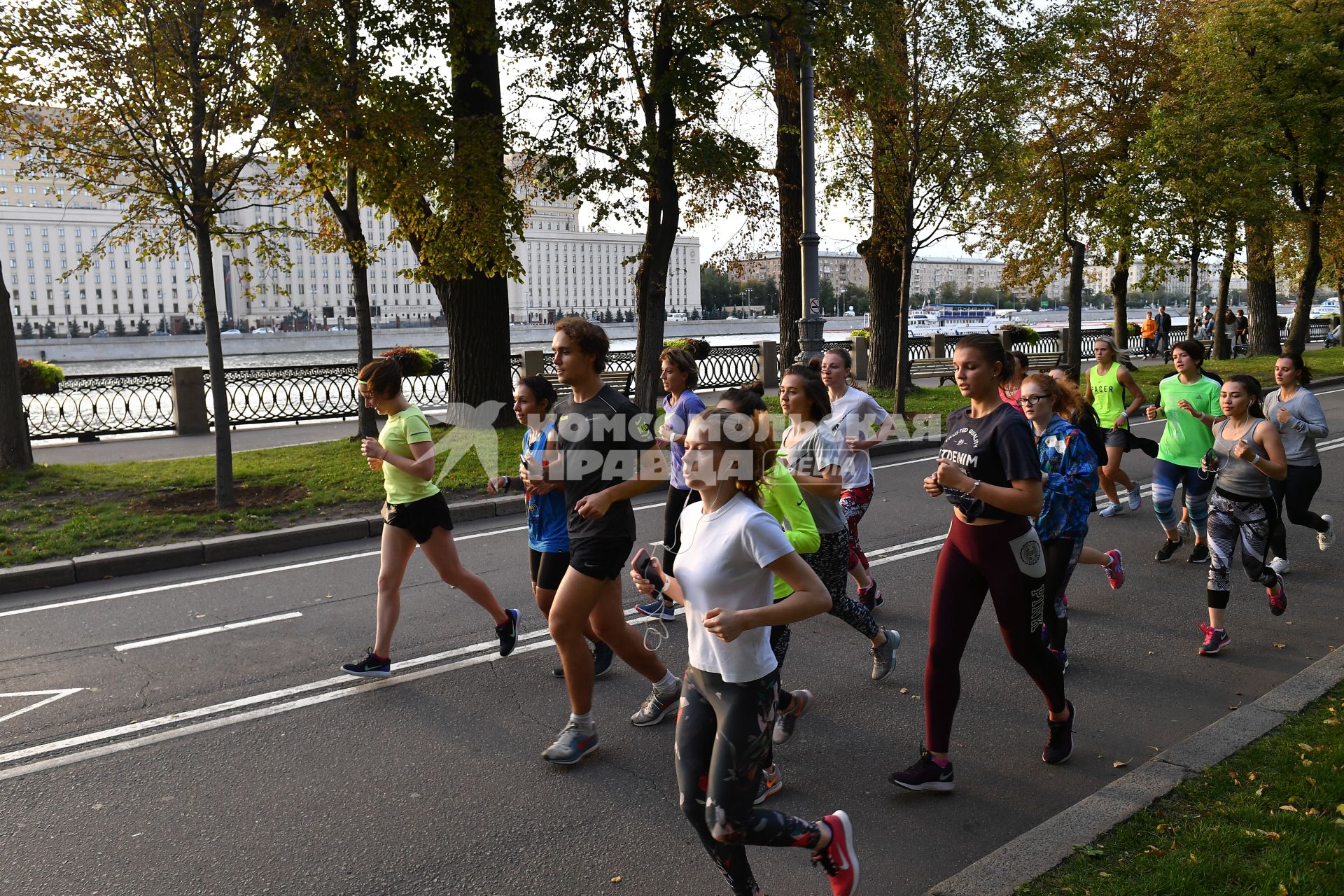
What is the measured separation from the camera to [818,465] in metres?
5.07

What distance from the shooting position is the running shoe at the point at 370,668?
5844mm

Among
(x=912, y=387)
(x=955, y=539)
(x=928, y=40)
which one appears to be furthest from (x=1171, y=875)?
(x=912, y=387)

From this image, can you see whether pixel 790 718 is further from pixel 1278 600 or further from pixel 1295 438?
pixel 1295 438

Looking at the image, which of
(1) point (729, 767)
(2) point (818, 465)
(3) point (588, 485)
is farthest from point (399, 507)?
(1) point (729, 767)

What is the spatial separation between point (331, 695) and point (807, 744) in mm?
2602

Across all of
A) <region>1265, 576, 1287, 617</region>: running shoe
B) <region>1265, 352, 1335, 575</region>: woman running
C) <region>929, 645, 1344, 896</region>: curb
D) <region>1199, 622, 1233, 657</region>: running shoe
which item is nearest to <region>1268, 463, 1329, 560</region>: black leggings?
<region>1265, 352, 1335, 575</region>: woman running

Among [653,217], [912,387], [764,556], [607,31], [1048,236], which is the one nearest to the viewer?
[764,556]

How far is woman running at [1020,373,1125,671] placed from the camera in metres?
5.20

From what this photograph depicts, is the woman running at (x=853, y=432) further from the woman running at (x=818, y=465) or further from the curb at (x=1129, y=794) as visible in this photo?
the curb at (x=1129, y=794)

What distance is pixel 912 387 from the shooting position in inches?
874

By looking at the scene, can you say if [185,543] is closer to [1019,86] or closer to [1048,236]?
[1019,86]

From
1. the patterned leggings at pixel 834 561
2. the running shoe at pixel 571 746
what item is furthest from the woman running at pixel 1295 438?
the running shoe at pixel 571 746

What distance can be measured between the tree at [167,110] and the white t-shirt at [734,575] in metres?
8.42

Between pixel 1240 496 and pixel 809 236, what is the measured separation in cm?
817
